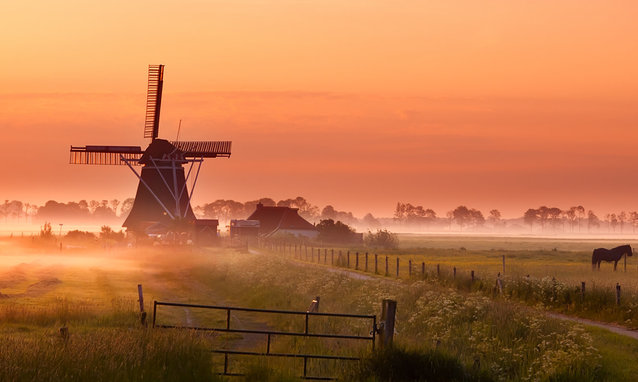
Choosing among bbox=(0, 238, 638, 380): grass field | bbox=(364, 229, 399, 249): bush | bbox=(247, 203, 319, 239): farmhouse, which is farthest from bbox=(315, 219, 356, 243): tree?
bbox=(0, 238, 638, 380): grass field

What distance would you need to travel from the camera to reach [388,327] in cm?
2042

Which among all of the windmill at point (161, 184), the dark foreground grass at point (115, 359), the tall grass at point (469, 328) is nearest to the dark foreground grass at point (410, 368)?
the tall grass at point (469, 328)

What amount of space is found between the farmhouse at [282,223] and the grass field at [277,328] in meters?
85.2

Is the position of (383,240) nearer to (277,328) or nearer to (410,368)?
(277,328)

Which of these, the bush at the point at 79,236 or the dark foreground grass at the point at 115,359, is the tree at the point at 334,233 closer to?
the bush at the point at 79,236

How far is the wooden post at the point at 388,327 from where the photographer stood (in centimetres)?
2025

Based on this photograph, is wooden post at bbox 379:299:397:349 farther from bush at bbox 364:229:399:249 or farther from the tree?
the tree

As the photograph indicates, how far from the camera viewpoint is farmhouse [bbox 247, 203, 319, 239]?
137625mm

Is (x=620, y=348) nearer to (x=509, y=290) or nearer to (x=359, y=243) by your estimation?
(x=509, y=290)

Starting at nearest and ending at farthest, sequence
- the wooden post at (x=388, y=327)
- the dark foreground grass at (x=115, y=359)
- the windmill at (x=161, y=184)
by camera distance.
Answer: the dark foreground grass at (x=115, y=359)
the wooden post at (x=388, y=327)
the windmill at (x=161, y=184)

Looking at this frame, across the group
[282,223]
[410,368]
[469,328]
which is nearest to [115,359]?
[410,368]

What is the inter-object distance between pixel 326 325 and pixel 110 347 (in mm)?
10103

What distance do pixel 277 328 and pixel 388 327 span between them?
38.3ft

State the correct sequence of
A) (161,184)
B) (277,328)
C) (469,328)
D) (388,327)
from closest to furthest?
(388,327), (469,328), (277,328), (161,184)
